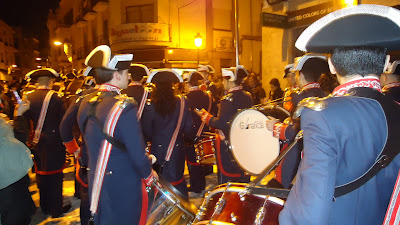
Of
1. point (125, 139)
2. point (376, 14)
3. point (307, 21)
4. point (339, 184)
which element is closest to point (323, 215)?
point (339, 184)

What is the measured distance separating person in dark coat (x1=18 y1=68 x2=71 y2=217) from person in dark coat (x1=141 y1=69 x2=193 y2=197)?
149 cm

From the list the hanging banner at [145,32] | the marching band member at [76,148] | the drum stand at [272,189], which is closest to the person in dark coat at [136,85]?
the marching band member at [76,148]

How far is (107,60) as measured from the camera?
2.69m

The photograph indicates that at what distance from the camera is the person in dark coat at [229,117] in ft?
14.5

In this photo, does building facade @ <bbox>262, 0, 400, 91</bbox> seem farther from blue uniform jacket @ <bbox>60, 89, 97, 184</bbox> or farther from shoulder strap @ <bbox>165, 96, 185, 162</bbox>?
blue uniform jacket @ <bbox>60, 89, 97, 184</bbox>

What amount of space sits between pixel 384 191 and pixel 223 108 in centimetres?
303

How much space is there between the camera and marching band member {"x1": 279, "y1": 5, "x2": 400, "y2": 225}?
4.31ft

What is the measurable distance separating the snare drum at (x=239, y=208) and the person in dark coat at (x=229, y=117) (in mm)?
2061

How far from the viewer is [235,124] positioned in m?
3.91

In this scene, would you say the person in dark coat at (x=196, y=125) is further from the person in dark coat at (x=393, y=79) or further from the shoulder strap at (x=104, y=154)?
the person in dark coat at (x=393, y=79)

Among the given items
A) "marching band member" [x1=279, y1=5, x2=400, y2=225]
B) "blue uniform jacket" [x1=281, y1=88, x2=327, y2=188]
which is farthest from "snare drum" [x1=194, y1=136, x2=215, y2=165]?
"marching band member" [x1=279, y1=5, x2=400, y2=225]

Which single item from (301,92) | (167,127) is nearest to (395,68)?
(301,92)

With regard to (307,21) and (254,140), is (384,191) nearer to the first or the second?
(254,140)

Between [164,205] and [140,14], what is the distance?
1912cm
